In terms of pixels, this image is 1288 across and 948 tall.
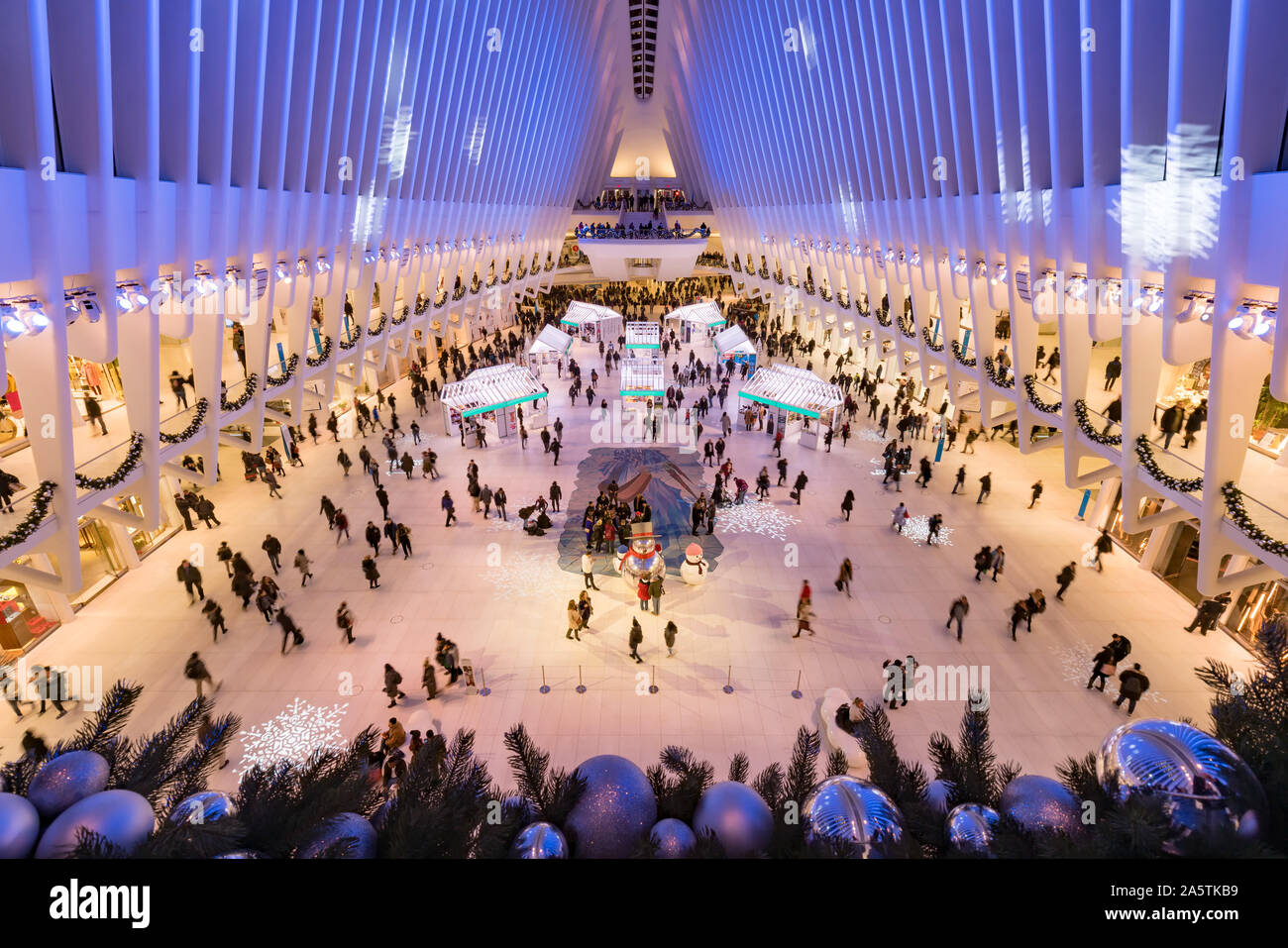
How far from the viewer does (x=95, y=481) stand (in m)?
9.87

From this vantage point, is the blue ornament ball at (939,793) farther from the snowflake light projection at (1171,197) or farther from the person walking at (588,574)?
the person walking at (588,574)

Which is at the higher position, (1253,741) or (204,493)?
(1253,741)

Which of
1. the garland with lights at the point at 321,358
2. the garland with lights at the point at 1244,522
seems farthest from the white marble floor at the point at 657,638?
the garland with lights at the point at 321,358

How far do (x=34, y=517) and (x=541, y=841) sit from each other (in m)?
10.4

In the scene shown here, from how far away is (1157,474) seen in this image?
10.3 m

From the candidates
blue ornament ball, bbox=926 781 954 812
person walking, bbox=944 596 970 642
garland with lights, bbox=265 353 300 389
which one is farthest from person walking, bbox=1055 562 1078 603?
garland with lights, bbox=265 353 300 389

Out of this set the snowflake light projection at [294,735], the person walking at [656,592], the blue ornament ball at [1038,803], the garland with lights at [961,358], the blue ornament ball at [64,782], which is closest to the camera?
the blue ornament ball at [64,782]

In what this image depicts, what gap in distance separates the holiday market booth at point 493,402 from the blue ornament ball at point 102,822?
736 inches

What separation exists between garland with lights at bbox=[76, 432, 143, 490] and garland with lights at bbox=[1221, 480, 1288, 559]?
17450mm

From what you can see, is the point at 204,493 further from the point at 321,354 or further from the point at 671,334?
the point at 671,334

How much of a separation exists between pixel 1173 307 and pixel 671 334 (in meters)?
30.0

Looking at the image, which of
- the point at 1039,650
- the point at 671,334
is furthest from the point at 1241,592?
the point at 671,334

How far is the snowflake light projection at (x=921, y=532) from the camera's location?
14880 mm

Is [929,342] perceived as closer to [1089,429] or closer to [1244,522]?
[1089,429]
